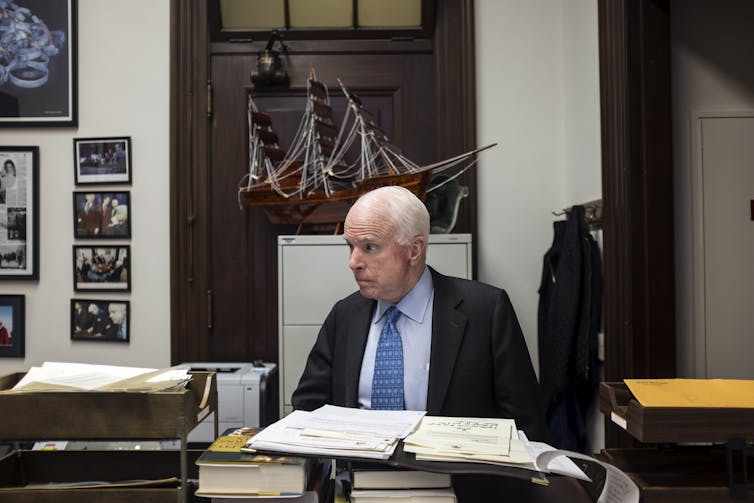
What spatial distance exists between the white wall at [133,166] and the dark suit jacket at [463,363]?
1.79 metres

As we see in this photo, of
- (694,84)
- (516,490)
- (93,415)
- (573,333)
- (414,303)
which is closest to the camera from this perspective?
(516,490)

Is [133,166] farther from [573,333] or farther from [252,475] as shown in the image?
[252,475]

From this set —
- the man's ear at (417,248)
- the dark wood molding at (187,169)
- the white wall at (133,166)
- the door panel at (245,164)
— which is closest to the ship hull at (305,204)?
the door panel at (245,164)

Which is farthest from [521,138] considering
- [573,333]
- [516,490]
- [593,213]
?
[516,490]

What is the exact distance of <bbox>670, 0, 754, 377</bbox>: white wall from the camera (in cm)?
256

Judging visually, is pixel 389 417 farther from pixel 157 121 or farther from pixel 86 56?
pixel 86 56

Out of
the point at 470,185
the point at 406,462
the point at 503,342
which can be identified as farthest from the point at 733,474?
the point at 470,185

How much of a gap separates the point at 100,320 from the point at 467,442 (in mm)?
2792

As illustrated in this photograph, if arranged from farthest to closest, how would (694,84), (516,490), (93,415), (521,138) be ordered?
1. (521,138)
2. (694,84)
3. (93,415)
4. (516,490)

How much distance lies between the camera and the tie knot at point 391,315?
1809 millimetres

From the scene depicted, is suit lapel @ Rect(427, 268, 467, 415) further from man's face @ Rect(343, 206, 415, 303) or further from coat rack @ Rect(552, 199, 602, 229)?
coat rack @ Rect(552, 199, 602, 229)

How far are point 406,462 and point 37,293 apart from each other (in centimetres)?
301

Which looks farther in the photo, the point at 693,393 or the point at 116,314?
the point at 116,314

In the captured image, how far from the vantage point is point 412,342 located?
178cm
